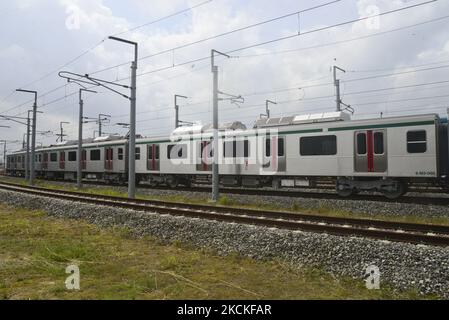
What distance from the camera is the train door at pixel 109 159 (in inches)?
1160

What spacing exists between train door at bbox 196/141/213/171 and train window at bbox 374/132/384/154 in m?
8.85

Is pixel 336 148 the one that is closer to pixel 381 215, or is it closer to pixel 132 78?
pixel 381 215

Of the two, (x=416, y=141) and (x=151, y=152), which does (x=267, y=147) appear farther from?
(x=151, y=152)

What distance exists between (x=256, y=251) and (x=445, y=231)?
4581 mm

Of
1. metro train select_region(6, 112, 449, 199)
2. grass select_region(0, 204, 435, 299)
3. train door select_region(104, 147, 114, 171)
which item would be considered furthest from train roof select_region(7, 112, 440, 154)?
grass select_region(0, 204, 435, 299)

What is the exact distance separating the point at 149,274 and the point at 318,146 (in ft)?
38.6

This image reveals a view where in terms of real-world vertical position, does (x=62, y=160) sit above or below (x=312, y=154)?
above

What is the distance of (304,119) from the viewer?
1809cm

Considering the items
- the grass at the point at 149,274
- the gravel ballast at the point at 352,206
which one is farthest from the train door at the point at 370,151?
the grass at the point at 149,274

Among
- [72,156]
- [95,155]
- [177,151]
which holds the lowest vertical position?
[177,151]

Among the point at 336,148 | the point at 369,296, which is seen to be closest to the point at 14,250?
the point at 369,296

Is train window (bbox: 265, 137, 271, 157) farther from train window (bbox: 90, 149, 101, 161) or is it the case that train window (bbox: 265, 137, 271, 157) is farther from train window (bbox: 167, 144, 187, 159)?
train window (bbox: 90, 149, 101, 161)

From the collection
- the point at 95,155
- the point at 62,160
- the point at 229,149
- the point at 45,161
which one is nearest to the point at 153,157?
the point at 229,149
